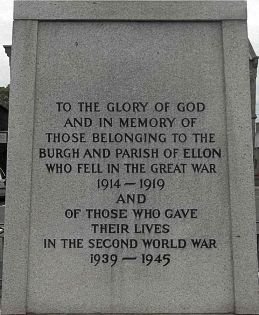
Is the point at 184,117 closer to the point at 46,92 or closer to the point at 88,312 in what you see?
the point at 46,92

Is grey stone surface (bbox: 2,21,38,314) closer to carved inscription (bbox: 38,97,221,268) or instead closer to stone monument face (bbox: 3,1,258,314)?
stone monument face (bbox: 3,1,258,314)

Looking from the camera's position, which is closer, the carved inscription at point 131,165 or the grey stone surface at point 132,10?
the carved inscription at point 131,165

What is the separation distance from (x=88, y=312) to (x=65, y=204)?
102cm

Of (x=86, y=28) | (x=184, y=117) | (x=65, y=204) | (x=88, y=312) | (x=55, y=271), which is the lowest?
(x=88, y=312)

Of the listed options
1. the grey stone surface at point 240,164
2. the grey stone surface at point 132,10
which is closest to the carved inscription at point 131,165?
the grey stone surface at point 240,164

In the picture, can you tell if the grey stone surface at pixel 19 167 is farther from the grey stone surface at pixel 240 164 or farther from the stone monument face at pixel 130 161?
the grey stone surface at pixel 240 164

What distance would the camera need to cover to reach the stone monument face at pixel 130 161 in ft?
12.8

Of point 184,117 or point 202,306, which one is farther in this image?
point 184,117

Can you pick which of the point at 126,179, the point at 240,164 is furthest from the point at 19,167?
the point at 240,164

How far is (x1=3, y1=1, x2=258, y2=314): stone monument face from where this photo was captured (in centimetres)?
392

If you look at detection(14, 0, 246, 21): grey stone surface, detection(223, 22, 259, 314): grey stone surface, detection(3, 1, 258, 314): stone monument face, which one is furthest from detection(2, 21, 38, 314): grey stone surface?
detection(223, 22, 259, 314): grey stone surface

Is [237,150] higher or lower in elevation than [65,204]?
higher

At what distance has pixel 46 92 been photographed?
4.19 metres

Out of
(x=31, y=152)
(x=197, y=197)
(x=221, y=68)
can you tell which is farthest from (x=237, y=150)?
(x=31, y=152)
